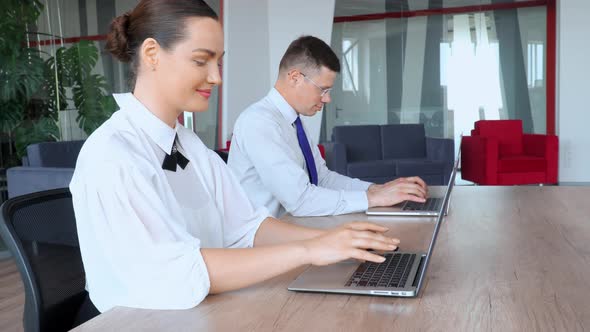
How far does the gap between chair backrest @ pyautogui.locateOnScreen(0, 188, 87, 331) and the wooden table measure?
1.19ft

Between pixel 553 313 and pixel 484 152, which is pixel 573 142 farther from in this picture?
pixel 553 313

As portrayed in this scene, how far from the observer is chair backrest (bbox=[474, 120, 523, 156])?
718cm

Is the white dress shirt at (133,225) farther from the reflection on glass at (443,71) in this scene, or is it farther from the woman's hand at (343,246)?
the reflection on glass at (443,71)

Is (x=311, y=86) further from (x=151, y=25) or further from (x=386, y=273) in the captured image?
(x=386, y=273)

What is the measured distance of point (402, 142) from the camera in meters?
7.07

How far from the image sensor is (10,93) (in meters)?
4.97

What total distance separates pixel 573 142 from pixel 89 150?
24.8 feet

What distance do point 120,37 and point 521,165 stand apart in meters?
6.13

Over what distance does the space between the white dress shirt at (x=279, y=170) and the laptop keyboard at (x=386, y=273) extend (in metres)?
0.67

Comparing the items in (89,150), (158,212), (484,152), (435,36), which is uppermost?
(435,36)

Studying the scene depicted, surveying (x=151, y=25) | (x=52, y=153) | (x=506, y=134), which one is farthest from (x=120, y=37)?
(x=506, y=134)

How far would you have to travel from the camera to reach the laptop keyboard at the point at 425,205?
6.00 feet

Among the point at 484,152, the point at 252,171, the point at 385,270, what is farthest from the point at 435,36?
the point at 385,270

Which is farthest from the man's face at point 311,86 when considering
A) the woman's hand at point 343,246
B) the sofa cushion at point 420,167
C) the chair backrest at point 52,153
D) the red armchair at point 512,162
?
the red armchair at point 512,162
